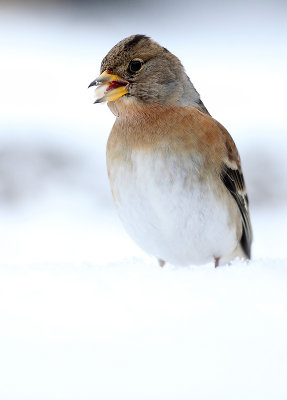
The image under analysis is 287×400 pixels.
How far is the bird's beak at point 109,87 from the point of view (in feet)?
5.40

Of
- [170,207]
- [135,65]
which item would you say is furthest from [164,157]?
[135,65]

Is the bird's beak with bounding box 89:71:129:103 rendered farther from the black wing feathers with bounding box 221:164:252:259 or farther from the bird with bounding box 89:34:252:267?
the black wing feathers with bounding box 221:164:252:259

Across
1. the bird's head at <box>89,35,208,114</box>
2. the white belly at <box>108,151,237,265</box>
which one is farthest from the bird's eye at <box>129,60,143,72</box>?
the white belly at <box>108,151,237,265</box>

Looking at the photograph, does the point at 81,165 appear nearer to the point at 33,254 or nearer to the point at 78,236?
the point at 78,236

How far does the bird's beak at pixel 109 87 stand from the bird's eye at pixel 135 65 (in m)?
0.04

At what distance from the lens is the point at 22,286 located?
3.27ft

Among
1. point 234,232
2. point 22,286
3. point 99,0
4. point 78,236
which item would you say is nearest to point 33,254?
point 78,236

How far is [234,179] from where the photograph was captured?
191 centimetres

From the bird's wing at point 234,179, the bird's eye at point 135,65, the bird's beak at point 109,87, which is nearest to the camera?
the bird's beak at point 109,87

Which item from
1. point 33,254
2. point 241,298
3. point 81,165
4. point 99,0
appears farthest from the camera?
point 99,0

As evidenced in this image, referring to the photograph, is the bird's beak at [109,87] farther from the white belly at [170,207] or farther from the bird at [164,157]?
the white belly at [170,207]

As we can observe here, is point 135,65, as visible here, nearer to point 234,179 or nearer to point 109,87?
point 109,87

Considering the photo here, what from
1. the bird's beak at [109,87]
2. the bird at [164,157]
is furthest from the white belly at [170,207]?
the bird's beak at [109,87]

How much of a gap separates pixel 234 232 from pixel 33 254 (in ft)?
3.79
